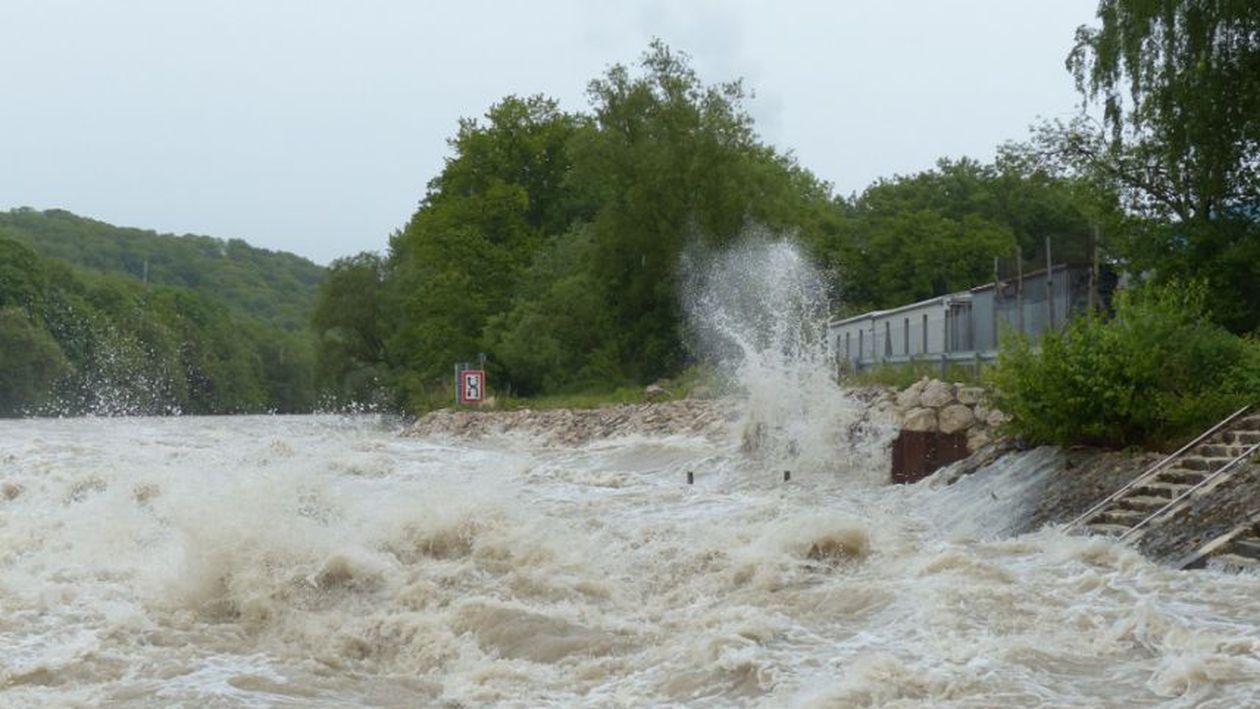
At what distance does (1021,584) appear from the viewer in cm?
1210

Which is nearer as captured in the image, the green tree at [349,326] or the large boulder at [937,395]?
the large boulder at [937,395]

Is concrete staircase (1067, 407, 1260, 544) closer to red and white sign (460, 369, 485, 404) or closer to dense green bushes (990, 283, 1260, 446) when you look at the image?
dense green bushes (990, 283, 1260, 446)

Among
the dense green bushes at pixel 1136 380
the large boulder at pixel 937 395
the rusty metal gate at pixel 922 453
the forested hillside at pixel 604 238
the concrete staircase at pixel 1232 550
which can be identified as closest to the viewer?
the concrete staircase at pixel 1232 550

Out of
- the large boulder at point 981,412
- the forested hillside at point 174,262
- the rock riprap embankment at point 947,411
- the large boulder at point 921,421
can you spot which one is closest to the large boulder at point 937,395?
the rock riprap embankment at point 947,411

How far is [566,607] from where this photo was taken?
38.8 ft

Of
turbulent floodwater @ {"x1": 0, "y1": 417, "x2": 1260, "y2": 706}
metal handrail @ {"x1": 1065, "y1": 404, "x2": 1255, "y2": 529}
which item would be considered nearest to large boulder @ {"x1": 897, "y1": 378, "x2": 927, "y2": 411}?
turbulent floodwater @ {"x1": 0, "y1": 417, "x2": 1260, "y2": 706}

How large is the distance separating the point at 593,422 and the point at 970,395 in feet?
63.8

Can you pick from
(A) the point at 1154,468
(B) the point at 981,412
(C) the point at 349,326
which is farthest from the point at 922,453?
(C) the point at 349,326

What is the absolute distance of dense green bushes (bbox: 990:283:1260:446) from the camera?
17.4 m

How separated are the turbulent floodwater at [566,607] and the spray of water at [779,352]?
7.57 metres

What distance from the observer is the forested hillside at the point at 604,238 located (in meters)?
55.6

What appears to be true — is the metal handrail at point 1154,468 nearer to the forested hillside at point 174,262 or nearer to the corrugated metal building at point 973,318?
the corrugated metal building at point 973,318

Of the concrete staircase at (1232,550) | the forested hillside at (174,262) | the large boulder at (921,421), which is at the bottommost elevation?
the concrete staircase at (1232,550)

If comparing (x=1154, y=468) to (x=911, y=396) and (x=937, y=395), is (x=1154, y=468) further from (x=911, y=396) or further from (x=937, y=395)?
(x=911, y=396)
